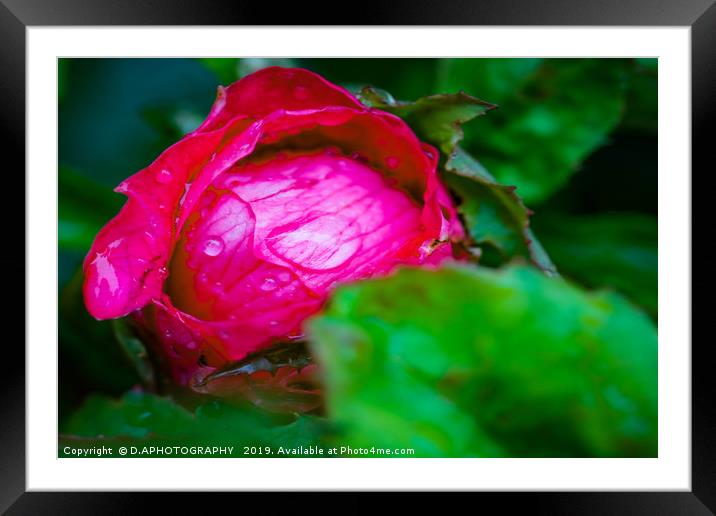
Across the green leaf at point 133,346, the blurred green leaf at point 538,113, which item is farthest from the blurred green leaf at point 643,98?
the green leaf at point 133,346

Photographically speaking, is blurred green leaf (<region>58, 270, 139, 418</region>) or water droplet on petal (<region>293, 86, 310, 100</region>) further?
blurred green leaf (<region>58, 270, 139, 418</region>)

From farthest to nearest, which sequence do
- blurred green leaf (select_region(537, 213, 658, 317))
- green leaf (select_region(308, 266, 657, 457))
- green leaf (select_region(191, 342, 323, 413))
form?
blurred green leaf (select_region(537, 213, 658, 317)) < green leaf (select_region(191, 342, 323, 413)) < green leaf (select_region(308, 266, 657, 457))

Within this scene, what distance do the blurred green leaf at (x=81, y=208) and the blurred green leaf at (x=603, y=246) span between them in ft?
1.33

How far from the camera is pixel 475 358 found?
34 cm

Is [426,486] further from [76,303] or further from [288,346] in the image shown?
[76,303]

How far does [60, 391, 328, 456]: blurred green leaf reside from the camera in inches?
19.6

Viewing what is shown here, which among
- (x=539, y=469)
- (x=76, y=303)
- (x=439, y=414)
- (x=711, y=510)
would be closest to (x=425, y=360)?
(x=439, y=414)

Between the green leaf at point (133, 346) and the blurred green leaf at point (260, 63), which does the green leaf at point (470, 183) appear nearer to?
the blurred green leaf at point (260, 63)

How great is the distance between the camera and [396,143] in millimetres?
471

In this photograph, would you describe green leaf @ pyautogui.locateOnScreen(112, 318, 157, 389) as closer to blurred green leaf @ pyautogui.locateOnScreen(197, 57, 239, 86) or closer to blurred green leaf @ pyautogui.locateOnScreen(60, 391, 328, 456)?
blurred green leaf @ pyautogui.locateOnScreen(60, 391, 328, 456)

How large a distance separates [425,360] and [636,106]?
41 centimetres

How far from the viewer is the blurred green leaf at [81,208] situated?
62 cm

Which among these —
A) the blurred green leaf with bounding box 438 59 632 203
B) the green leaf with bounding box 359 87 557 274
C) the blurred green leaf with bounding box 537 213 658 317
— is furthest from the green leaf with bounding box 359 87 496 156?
the blurred green leaf with bounding box 537 213 658 317

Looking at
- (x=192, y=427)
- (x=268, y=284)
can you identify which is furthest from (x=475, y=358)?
(x=192, y=427)
